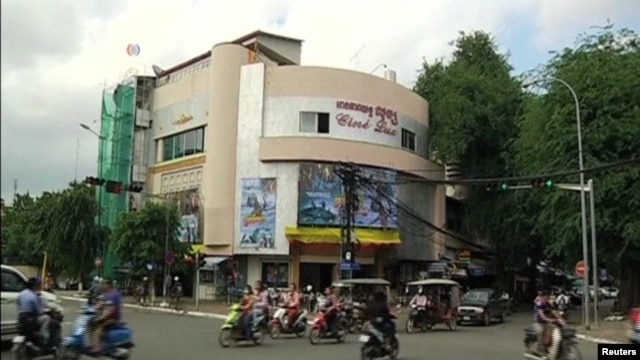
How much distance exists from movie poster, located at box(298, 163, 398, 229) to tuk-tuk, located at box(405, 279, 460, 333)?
10.3 metres

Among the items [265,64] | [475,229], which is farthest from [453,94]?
[265,64]

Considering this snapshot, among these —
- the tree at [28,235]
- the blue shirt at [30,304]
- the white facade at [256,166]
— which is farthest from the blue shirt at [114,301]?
the tree at [28,235]

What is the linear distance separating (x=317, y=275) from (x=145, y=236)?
9951mm

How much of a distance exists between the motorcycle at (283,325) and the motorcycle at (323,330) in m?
1.56

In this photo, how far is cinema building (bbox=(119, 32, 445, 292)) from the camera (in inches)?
1638

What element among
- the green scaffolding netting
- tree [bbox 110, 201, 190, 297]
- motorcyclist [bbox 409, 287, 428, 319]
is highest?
the green scaffolding netting

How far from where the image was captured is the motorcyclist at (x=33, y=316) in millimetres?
13547

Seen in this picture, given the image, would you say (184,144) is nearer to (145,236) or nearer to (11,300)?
(145,236)

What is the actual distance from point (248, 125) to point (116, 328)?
30293 mm

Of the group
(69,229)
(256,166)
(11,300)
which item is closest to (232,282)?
(256,166)

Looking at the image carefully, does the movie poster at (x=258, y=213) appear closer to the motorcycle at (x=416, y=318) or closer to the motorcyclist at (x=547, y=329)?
the motorcycle at (x=416, y=318)

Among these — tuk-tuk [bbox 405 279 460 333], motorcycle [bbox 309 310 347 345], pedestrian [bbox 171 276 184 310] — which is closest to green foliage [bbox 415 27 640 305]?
Answer: tuk-tuk [bbox 405 279 460 333]

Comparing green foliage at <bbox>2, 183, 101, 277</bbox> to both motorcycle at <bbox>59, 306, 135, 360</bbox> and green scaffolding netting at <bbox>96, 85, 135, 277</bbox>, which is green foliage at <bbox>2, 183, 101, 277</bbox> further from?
motorcycle at <bbox>59, 306, 135, 360</bbox>

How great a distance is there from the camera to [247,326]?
19406 mm
